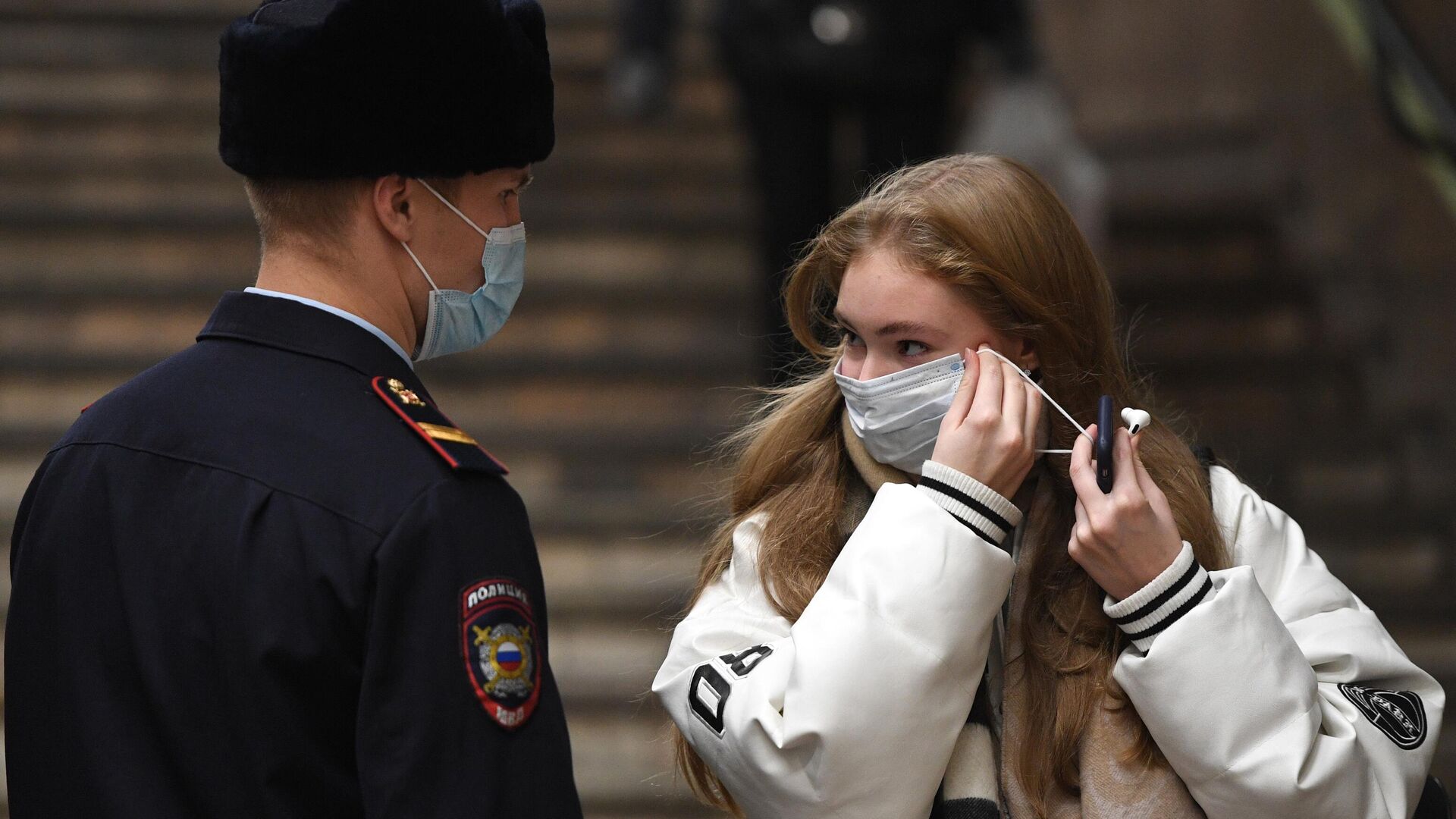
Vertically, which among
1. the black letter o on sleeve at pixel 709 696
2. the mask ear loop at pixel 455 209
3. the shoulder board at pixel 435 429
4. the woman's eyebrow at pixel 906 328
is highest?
the mask ear loop at pixel 455 209

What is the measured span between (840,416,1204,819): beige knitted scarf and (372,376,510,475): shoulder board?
28.6 inches

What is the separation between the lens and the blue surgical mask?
Result: 1.77 metres

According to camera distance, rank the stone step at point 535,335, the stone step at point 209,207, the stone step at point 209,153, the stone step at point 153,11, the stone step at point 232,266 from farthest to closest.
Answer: the stone step at point 153,11 < the stone step at point 209,153 < the stone step at point 209,207 < the stone step at point 232,266 < the stone step at point 535,335

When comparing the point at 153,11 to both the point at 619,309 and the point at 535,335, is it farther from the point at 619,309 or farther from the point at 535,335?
the point at 619,309

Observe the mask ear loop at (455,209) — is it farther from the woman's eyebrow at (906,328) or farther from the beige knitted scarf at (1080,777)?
the beige knitted scarf at (1080,777)

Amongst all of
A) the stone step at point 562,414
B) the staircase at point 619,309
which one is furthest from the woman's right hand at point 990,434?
the stone step at point 562,414

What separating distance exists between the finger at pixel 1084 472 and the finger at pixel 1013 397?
79mm

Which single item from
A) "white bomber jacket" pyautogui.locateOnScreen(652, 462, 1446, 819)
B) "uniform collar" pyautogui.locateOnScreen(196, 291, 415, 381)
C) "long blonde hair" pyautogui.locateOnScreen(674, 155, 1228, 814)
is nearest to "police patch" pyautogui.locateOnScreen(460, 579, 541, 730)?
"uniform collar" pyautogui.locateOnScreen(196, 291, 415, 381)

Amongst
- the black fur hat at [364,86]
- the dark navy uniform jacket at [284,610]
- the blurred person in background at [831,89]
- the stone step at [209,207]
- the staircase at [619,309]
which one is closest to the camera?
the dark navy uniform jacket at [284,610]

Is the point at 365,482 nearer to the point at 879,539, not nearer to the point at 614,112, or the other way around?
the point at 879,539

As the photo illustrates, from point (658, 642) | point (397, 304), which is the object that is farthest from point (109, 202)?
point (397, 304)

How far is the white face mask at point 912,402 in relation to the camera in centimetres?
202

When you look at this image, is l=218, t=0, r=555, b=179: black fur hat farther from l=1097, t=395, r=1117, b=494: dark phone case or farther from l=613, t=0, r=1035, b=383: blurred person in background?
l=613, t=0, r=1035, b=383: blurred person in background

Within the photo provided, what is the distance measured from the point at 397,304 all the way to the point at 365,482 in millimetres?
280
